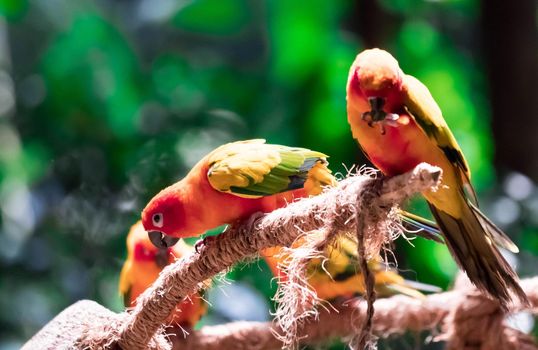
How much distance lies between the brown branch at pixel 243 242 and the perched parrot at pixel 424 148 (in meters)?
0.05

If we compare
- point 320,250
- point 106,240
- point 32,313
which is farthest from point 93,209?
point 320,250

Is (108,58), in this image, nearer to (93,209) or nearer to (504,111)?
(93,209)

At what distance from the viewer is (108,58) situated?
2158 mm

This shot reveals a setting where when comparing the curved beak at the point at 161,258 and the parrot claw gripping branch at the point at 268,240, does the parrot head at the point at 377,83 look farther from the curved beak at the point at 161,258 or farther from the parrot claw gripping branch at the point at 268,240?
the curved beak at the point at 161,258

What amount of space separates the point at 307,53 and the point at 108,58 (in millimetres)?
608

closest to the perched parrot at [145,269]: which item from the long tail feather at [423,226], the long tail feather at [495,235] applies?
the long tail feather at [423,226]

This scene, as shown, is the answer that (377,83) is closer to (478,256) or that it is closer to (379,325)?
(478,256)

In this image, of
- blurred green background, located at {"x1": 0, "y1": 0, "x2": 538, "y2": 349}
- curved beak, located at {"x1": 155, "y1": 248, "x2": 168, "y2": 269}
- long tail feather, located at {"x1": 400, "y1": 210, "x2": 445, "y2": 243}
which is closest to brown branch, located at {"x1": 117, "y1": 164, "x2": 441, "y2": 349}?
long tail feather, located at {"x1": 400, "y1": 210, "x2": 445, "y2": 243}

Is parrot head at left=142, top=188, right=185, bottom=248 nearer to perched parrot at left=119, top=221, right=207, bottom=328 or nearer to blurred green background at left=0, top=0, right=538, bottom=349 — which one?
perched parrot at left=119, top=221, right=207, bottom=328

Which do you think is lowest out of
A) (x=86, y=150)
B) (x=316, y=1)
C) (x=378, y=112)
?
(x=86, y=150)

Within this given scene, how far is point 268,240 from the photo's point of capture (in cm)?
88

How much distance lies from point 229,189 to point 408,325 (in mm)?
454

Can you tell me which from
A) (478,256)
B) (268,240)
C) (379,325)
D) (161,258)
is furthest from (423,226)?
(161,258)

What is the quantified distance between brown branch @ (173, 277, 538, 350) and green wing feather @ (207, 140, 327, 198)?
0.91ft
